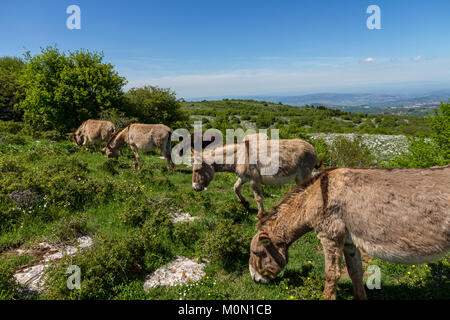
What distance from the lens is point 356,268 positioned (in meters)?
4.16

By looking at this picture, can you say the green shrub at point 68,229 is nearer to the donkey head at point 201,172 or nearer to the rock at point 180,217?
the rock at point 180,217

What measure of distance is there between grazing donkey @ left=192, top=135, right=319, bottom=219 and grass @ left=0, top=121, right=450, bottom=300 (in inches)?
41.0

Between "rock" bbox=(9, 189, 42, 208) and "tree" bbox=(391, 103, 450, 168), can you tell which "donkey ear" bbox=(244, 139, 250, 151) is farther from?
"rock" bbox=(9, 189, 42, 208)

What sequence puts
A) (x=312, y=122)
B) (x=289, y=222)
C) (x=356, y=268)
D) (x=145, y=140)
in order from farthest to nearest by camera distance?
(x=312, y=122) < (x=145, y=140) < (x=289, y=222) < (x=356, y=268)

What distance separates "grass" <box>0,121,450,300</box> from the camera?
4.69 m

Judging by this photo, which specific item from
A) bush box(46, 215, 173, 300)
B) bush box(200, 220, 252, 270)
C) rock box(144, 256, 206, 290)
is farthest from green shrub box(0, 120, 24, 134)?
bush box(200, 220, 252, 270)

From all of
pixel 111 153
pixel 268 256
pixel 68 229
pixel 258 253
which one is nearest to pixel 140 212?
pixel 68 229

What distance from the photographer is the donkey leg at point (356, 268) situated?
4.13 meters

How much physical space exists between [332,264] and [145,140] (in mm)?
11973

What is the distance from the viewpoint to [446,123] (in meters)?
8.27

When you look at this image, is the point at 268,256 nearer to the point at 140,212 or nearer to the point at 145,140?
the point at 140,212
